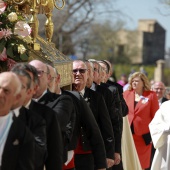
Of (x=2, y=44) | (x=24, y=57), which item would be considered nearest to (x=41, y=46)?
(x=24, y=57)

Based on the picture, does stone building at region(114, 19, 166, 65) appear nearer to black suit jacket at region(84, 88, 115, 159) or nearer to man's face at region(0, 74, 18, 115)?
black suit jacket at region(84, 88, 115, 159)

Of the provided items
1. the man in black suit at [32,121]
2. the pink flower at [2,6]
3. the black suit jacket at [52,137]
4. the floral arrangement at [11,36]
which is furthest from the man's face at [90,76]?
the man in black suit at [32,121]

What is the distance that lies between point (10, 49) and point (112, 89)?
264 cm

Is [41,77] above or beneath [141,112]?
above

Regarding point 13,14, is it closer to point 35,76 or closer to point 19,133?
point 35,76

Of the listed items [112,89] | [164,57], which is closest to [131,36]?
[164,57]

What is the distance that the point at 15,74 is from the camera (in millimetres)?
4055

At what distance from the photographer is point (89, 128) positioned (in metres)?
5.82

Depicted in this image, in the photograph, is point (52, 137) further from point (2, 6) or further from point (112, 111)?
point (112, 111)

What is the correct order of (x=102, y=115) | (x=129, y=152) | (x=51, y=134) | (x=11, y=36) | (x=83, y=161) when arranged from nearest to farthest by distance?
1. (x=51, y=134)
2. (x=11, y=36)
3. (x=83, y=161)
4. (x=102, y=115)
5. (x=129, y=152)

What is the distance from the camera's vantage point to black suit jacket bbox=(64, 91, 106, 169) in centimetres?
577

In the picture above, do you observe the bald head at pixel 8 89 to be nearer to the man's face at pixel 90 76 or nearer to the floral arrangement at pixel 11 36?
the floral arrangement at pixel 11 36

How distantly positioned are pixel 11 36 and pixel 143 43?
8071 centimetres

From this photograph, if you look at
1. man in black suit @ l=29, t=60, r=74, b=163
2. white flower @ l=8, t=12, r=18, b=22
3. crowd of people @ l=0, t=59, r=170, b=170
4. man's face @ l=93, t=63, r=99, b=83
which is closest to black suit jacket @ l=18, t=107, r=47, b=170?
crowd of people @ l=0, t=59, r=170, b=170
